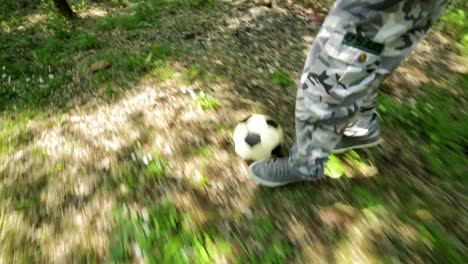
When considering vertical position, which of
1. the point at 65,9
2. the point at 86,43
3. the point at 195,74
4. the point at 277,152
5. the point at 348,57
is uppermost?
the point at 348,57

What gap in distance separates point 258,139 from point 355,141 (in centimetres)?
75

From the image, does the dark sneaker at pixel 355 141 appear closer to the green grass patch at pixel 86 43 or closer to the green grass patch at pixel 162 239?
the green grass patch at pixel 162 239

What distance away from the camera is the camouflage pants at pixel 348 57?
6.19 ft

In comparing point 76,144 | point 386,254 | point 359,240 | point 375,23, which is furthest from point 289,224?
point 76,144

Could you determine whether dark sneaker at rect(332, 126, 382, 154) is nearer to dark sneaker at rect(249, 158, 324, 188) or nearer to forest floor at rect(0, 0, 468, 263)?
forest floor at rect(0, 0, 468, 263)

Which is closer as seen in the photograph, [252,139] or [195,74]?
[252,139]

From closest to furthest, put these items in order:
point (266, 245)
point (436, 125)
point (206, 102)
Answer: point (266, 245), point (436, 125), point (206, 102)

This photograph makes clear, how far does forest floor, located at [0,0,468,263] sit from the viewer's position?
8.00 feet

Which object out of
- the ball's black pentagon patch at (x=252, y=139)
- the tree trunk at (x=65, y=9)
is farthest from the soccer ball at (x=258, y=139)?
the tree trunk at (x=65, y=9)

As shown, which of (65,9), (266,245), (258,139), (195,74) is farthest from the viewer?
(65,9)

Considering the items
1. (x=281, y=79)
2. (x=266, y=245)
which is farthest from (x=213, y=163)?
(x=281, y=79)

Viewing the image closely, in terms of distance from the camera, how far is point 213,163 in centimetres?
306

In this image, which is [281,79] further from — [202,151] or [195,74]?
[202,151]

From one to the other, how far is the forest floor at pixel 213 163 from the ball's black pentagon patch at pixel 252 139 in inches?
8.2
